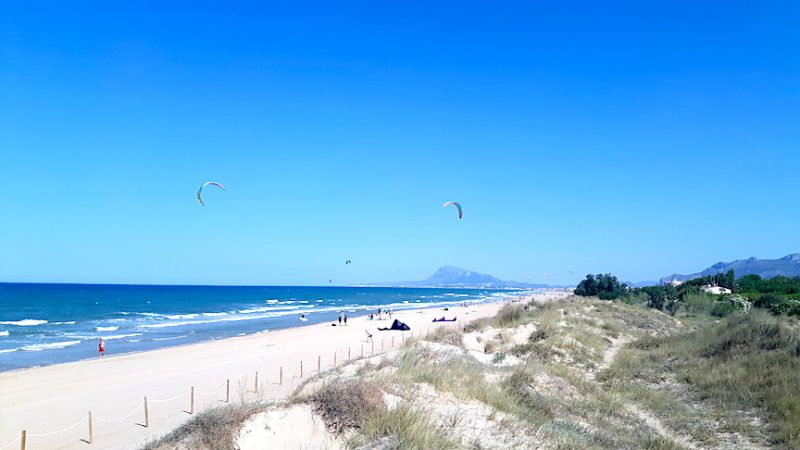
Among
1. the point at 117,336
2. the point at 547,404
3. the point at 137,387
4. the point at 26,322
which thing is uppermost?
the point at 547,404

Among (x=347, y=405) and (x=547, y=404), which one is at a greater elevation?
(x=347, y=405)

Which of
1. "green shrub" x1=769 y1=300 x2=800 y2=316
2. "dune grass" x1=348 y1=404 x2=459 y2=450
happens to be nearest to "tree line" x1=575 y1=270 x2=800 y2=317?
"green shrub" x1=769 y1=300 x2=800 y2=316

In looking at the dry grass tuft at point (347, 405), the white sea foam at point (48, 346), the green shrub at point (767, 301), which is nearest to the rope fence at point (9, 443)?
the dry grass tuft at point (347, 405)

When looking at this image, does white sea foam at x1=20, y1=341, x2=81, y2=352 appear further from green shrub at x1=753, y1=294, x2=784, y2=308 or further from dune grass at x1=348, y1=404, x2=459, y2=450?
green shrub at x1=753, y1=294, x2=784, y2=308

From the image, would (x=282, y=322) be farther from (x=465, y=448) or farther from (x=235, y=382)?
(x=465, y=448)

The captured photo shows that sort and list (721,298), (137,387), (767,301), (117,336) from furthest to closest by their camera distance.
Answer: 1. (117,336)
2. (721,298)
3. (767,301)
4. (137,387)

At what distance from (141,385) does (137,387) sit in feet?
1.29

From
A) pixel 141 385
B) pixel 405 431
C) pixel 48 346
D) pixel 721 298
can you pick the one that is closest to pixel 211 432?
pixel 405 431

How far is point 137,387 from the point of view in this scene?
2083cm

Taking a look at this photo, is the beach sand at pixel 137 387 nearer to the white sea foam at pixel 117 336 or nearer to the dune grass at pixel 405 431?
the dune grass at pixel 405 431

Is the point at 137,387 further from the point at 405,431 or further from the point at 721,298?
the point at 721,298

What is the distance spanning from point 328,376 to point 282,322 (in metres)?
44.7

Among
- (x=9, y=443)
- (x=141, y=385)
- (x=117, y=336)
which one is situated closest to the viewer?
(x=9, y=443)

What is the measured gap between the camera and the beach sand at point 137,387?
1455 centimetres
